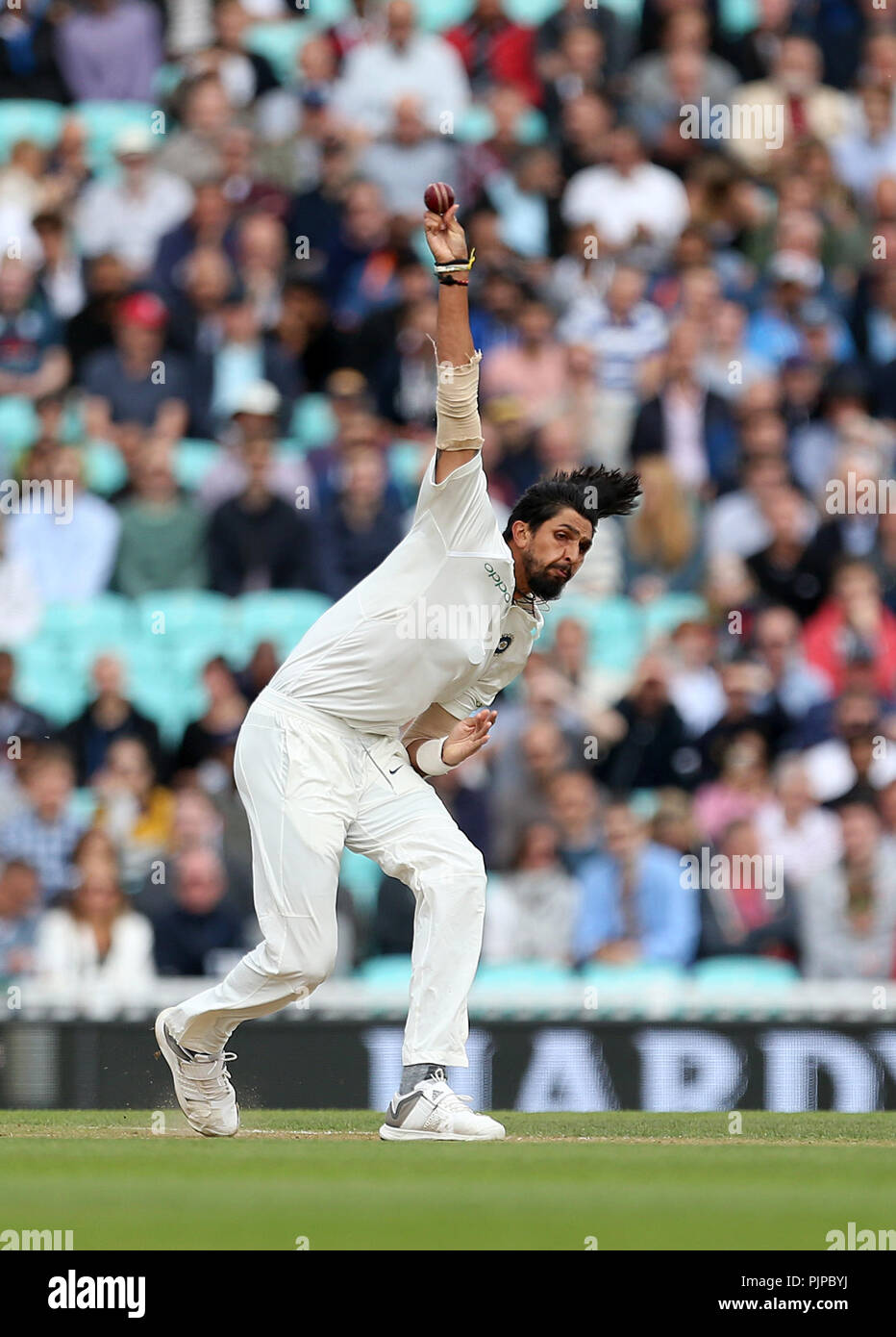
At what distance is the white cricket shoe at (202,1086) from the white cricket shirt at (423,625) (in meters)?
1.15

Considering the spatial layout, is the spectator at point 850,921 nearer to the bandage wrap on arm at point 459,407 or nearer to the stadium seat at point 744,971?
the stadium seat at point 744,971

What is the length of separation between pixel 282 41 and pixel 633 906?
23.6ft

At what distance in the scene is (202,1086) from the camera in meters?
7.27

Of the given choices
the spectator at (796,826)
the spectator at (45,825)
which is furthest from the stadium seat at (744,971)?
the spectator at (45,825)

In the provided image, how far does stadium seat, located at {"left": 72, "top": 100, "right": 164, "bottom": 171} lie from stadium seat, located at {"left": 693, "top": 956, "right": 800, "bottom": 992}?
709cm

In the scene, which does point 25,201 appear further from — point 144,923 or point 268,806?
point 268,806

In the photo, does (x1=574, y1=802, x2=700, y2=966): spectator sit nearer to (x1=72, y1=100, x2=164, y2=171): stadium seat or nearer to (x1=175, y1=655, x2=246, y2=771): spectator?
(x1=175, y1=655, x2=246, y2=771): spectator

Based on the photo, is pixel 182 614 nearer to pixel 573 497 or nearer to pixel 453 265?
pixel 573 497

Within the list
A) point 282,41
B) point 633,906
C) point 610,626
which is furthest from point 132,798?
point 282,41

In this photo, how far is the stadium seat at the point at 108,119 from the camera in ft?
48.3

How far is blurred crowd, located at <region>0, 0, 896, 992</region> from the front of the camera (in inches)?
422

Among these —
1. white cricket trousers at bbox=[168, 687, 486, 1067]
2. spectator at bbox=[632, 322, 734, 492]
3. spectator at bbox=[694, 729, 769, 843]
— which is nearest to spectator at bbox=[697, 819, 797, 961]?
spectator at bbox=[694, 729, 769, 843]

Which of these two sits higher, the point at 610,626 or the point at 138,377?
the point at 138,377

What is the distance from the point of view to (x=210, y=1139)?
23.2ft
